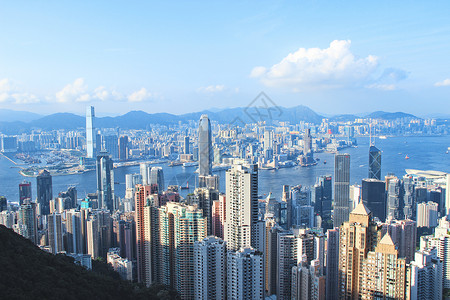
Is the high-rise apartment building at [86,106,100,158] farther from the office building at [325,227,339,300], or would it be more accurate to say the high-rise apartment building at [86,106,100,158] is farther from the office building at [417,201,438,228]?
the office building at [325,227,339,300]

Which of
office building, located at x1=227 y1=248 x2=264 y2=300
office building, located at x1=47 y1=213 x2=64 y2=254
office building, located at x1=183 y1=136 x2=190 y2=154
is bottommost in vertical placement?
office building, located at x1=47 y1=213 x2=64 y2=254

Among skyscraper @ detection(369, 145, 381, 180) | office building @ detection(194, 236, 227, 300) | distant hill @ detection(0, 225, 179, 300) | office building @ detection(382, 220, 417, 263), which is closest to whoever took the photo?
distant hill @ detection(0, 225, 179, 300)

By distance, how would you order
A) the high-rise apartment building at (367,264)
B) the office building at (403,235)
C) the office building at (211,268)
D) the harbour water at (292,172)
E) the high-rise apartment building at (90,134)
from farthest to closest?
the high-rise apartment building at (90,134)
the harbour water at (292,172)
the office building at (403,235)
the office building at (211,268)
the high-rise apartment building at (367,264)

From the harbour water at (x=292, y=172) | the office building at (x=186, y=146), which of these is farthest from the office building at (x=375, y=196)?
the office building at (x=186, y=146)

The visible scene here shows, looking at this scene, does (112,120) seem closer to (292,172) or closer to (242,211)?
(292,172)

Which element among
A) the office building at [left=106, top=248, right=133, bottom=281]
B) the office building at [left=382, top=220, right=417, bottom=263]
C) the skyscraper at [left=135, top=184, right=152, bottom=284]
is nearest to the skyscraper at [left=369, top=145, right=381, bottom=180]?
the office building at [left=382, top=220, right=417, bottom=263]

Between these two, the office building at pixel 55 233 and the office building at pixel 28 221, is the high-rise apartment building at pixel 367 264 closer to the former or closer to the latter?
the office building at pixel 55 233

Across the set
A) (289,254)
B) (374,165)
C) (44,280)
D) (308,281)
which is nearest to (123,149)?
(374,165)
